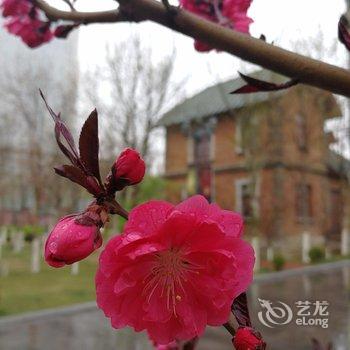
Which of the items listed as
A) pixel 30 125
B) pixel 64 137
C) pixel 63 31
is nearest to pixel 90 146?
pixel 64 137

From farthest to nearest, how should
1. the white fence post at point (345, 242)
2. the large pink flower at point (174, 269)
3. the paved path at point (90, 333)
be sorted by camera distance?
the white fence post at point (345, 242) → the paved path at point (90, 333) → the large pink flower at point (174, 269)

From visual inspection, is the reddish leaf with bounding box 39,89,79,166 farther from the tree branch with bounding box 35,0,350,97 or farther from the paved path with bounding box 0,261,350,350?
the paved path with bounding box 0,261,350,350

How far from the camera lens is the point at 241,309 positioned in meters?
0.62

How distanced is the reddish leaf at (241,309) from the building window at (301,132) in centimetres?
1888

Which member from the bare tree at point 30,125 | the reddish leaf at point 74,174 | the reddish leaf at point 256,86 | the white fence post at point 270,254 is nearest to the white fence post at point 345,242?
the white fence post at point 270,254

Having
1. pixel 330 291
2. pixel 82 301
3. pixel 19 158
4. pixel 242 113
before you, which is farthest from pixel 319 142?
pixel 19 158

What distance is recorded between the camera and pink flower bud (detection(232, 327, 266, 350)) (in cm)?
56

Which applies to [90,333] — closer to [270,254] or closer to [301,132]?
[270,254]

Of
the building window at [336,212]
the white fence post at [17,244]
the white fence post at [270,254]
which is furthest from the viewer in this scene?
the building window at [336,212]

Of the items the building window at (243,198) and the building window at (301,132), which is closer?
the building window at (301,132)

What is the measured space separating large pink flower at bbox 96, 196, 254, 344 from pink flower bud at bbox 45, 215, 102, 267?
0.07ft

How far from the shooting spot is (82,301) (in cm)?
1020

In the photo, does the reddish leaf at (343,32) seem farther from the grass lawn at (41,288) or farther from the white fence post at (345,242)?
the white fence post at (345,242)

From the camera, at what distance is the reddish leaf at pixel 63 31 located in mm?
1104
